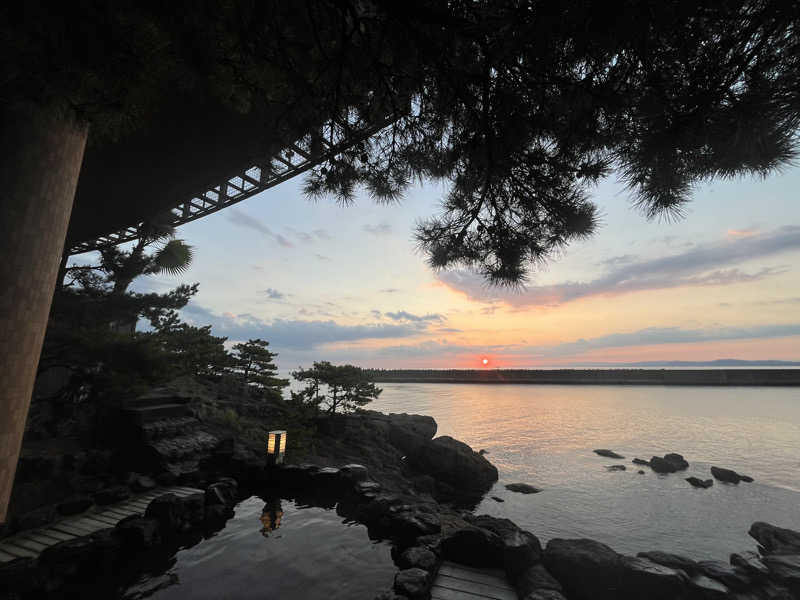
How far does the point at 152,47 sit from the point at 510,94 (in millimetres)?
3303

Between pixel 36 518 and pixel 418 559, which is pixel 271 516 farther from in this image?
pixel 36 518

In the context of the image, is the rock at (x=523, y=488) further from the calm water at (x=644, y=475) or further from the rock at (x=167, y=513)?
the rock at (x=167, y=513)

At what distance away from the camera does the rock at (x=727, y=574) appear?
4273mm

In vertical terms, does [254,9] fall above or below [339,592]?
above

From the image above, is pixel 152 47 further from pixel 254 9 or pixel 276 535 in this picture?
pixel 276 535

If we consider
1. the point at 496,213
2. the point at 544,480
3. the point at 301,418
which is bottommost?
the point at 544,480

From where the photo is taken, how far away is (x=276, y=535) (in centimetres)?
483

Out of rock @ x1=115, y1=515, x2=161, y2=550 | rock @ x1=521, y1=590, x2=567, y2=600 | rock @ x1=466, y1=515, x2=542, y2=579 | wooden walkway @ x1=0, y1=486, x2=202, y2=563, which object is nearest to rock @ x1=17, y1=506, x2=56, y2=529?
wooden walkway @ x1=0, y1=486, x2=202, y2=563

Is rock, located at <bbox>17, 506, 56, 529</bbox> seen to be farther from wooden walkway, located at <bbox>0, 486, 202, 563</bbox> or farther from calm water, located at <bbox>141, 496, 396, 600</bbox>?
calm water, located at <bbox>141, 496, 396, 600</bbox>

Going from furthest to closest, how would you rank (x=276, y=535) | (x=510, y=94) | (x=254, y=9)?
1. (x=276, y=535)
2. (x=510, y=94)
3. (x=254, y=9)

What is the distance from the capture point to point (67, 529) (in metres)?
4.66

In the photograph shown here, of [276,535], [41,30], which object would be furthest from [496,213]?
[276,535]

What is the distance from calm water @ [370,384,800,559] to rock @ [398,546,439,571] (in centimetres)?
372

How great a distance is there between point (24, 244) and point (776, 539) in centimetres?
1294
